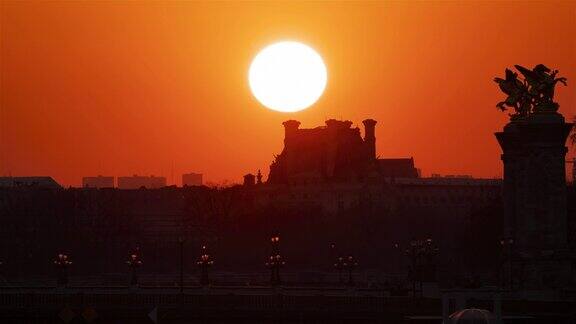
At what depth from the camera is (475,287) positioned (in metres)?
114

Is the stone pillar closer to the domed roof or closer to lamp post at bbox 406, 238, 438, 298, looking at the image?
lamp post at bbox 406, 238, 438, 298

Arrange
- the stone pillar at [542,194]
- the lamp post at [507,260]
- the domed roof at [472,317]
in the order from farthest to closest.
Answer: the lamp post at [507,260] → the stone pillar at [542,194] → the domed roof at [472,317]

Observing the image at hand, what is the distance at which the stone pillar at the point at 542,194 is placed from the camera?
108 meters

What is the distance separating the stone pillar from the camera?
108m

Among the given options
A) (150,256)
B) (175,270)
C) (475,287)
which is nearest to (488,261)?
(475,287)

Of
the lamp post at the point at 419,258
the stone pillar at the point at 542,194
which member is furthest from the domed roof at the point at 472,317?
the lamp post at the point at 419,258

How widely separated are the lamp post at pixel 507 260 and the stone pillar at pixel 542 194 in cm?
44

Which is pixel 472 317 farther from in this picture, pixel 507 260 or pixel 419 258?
pixel 419 258

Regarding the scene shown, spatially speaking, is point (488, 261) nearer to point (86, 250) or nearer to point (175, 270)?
point (175, 270)

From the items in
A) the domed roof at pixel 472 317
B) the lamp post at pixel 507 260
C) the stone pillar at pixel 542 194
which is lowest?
the domed roof at pixel 472 317

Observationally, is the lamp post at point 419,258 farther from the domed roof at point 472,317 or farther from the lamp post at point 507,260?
the domed roof at point 472,317

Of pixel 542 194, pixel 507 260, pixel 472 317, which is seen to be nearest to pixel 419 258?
pixel 507 260

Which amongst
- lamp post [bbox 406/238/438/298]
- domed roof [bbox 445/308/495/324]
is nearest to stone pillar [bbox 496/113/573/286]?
lamp post [bbox 406/238/438/298]

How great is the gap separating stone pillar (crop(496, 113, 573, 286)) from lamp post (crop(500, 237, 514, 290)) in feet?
1.44
